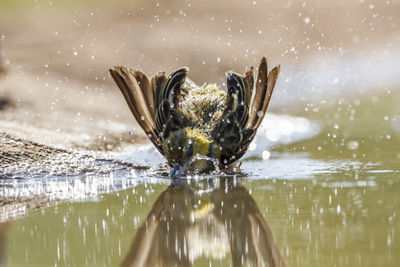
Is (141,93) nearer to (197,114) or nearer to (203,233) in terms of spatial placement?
(197,114)

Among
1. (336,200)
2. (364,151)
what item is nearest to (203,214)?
(336,200)

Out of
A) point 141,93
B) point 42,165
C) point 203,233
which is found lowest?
point 203,233

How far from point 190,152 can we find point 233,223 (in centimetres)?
164

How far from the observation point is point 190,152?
436cm

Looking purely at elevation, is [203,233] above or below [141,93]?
below

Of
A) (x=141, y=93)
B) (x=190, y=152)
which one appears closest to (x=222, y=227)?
(x=190, y=152)

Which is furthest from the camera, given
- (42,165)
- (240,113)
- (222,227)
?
(42,165)

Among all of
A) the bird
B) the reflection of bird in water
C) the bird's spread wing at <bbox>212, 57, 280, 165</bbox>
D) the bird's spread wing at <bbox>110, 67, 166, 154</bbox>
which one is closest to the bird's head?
the bird

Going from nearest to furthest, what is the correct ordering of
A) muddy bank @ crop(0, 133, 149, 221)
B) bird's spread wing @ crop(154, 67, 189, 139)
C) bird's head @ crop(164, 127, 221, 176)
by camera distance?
muddy bank @ crop(0, 133, 149, 221) → bird's head @ crop(164, 127, 221, 176) → bird's spread wing @ crop(154, 67, 189, 139)

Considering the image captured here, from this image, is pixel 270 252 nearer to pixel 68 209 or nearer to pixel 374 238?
pixel 374 238

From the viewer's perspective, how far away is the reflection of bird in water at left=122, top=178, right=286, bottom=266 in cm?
216

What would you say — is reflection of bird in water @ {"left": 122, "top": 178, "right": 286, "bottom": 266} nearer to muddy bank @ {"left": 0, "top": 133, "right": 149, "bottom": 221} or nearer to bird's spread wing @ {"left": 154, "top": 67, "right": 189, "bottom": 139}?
muddy bank @ {"left": 0, "top": 133, "right": 149, "bottom": 221}

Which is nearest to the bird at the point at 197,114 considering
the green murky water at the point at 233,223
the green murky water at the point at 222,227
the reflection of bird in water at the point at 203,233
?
the green murky water at the point at 233,223

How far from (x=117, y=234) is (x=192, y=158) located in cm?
186
